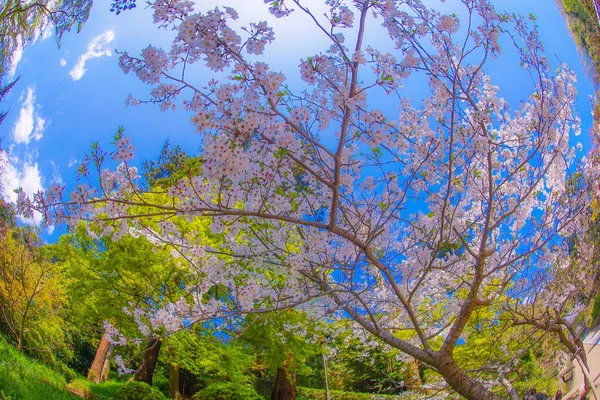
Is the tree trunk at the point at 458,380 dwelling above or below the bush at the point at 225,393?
below

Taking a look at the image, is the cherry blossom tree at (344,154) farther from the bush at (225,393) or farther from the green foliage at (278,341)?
the bush at (225,393)

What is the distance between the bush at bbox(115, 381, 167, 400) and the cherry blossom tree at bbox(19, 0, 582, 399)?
3551mm

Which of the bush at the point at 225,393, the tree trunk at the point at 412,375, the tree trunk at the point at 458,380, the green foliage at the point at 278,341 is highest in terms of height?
the tree trunk at the point at 412,375

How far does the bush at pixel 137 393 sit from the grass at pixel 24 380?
0.78 m

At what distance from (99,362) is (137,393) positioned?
134 inches

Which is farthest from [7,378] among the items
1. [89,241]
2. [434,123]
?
[434,123]

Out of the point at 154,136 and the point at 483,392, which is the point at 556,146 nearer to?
the point at 483,392

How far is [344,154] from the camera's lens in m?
2.73

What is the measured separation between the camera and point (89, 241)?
672 centimetres

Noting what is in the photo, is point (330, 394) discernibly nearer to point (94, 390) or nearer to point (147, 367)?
point (147, 367)

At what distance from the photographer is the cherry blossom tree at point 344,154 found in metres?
1.81

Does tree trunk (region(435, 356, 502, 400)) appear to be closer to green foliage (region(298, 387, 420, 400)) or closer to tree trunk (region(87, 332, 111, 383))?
tree trunk (region(87, 332, 111, 383))

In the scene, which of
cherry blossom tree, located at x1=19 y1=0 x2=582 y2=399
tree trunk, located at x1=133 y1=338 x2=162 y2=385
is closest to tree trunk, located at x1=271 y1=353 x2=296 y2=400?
tree trunk, located at x1=133 y1=338 x2=162 y2=385

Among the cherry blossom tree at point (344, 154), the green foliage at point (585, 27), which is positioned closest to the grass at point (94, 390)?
the cherry blossom tree at point (344, 154)
